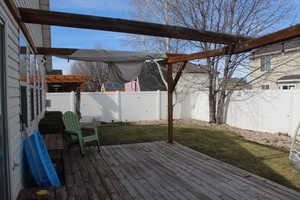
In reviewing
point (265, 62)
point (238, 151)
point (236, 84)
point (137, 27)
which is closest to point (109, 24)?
point (137, 27)

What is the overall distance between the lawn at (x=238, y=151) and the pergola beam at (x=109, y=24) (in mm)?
2213

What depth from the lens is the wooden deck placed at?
2756mm

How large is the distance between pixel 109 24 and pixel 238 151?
12.8 ft

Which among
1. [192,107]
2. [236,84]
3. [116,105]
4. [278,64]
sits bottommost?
[192,107]

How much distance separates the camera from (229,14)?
8.24m

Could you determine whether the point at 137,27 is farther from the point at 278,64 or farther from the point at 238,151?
the point at 278,64

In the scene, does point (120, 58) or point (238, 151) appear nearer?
point (120, 58)

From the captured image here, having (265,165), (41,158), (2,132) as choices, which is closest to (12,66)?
(2,132)

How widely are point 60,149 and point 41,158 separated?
2.30ft

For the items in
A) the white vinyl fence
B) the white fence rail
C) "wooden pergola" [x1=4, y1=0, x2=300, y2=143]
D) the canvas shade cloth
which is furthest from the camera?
the white fence rail

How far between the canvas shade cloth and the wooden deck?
1.86 meters

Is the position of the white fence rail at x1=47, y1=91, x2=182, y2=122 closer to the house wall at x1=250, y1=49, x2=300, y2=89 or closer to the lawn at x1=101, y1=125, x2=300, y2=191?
the lawn at x1=101, y1=125, x2=300, y2=191

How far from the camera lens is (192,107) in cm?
1094

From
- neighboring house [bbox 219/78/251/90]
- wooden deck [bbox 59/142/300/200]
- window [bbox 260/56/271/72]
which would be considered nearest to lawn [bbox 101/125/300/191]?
wooden deck [bbox 59/142/300/200]
